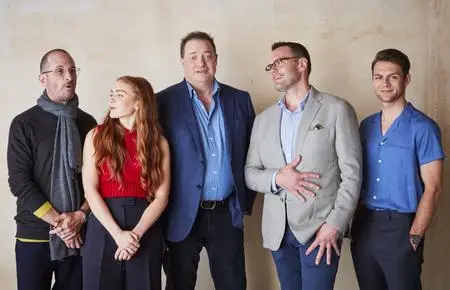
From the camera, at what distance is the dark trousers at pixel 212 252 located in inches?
106

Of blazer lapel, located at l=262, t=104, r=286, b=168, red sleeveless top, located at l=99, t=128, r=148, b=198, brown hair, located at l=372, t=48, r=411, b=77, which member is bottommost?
red sleeveless top, located at l=99, t=128, r=148, b=198

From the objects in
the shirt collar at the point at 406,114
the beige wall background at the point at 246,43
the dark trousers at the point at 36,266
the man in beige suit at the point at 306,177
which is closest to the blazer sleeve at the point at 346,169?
the man in beige suit at the point at 306,177

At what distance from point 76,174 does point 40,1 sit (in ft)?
5.17

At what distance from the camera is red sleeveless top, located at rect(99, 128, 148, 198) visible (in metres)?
2.40

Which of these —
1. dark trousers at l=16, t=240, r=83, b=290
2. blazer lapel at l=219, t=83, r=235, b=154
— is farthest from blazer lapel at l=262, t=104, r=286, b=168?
dark trousers at l=16, t=240, r=83, b=290

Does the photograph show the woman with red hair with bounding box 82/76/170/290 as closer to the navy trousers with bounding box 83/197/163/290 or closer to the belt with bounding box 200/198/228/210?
the navy trousers with bounding box 83/197/163/290

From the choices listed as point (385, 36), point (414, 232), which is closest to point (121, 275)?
point (414, 232)

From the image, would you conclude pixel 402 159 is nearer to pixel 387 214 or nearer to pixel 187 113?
pixel 387 214

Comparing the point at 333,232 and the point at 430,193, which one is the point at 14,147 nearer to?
the point at 333,232

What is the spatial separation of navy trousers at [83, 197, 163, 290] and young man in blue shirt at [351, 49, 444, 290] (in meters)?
1.09

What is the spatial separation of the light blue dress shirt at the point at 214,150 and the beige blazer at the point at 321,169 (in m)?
0.22

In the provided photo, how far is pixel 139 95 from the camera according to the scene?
8.12 ft

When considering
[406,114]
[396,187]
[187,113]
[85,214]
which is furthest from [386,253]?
[85,214]

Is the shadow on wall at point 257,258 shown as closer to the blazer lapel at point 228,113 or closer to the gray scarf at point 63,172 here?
the blazer lapel at point 228,113
